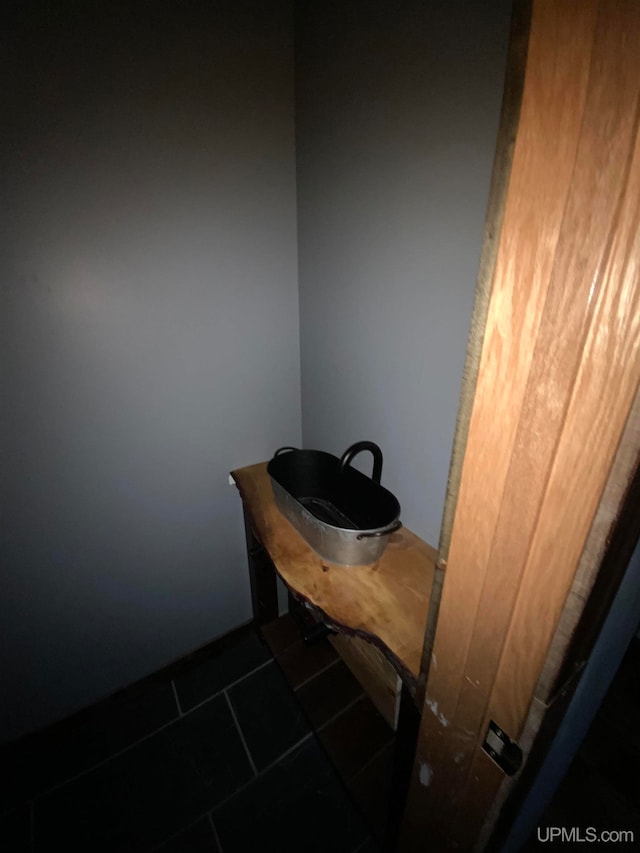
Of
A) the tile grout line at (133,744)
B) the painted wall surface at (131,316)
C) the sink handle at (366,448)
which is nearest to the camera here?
the painted wall surface at (131,316)

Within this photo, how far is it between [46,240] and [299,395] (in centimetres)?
87

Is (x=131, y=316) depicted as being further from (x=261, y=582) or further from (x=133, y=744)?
(x=133, y=744)

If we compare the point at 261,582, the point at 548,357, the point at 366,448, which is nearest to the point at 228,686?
the point at 261,582

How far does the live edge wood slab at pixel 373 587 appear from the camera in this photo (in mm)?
733

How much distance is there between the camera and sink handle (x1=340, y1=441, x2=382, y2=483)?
0.92 metres

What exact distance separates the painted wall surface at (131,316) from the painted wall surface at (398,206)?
0.53ft

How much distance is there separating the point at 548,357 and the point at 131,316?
1044mm

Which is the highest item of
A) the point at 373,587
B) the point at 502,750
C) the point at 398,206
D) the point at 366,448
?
the point at 398,206

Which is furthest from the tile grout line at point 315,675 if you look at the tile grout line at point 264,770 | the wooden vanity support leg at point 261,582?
the wooden vanity support leg at point 261,582

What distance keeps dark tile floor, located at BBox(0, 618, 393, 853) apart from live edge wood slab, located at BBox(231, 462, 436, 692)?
2.53ft

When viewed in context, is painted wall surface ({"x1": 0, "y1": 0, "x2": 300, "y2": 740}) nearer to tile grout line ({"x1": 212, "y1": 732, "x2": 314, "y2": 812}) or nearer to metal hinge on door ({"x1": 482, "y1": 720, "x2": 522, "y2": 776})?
tile grout line ({"x1": 212, "y1": 732, "x2": 314, "y2": 812})

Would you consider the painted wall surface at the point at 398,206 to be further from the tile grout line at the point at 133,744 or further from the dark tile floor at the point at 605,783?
the tile grout line at the point at 133,744

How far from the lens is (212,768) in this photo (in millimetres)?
1188

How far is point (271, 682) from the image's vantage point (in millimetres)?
1440
